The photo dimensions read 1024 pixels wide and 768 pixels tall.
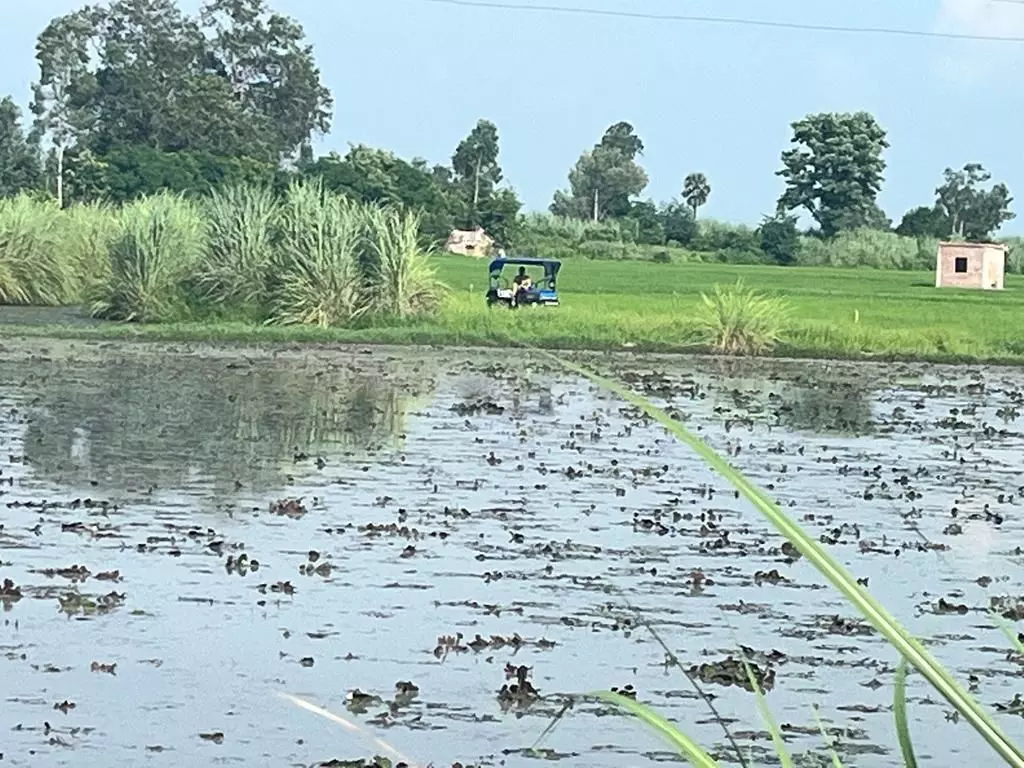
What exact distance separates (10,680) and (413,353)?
2364 centimetres

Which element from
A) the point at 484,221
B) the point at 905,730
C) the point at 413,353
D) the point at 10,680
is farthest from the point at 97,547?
the point at 484,221

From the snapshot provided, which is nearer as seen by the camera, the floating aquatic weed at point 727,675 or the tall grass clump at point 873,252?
the floating aquatic weed at point 727,675

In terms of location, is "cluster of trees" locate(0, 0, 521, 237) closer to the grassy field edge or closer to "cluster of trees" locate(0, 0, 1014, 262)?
"cluster of trees" locate(0, 0, 1014, 262)

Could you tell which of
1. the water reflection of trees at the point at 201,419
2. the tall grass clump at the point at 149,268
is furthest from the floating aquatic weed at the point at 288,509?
→ the tall grass clump at the point at 149,268

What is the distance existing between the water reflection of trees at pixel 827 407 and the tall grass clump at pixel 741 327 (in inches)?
194

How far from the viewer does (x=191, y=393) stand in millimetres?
22859

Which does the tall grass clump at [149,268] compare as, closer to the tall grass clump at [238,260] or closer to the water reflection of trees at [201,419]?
the tall grass clump at [238,260]

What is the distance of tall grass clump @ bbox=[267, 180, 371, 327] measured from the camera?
34.8m

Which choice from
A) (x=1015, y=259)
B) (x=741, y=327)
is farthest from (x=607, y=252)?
(x=741, y=327)

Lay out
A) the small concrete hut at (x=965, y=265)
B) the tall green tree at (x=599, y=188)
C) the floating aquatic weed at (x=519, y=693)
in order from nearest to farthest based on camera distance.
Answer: the floating aquatic weed at (x=519, y=693), the small concrete hut at (x=965, y=265), the tall green tree at (x=599, y=188)

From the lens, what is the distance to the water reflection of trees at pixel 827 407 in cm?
2169

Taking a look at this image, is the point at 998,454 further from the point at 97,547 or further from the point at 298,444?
the point at 97,547

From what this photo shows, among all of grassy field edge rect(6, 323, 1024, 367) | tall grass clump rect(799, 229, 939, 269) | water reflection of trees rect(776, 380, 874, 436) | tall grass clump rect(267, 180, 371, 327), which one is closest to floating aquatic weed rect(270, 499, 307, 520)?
water reflection of trees rect(776, 380, 874, 436)

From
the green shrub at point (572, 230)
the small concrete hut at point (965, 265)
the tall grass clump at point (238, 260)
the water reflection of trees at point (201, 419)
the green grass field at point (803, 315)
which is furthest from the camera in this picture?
the green shrub at point (572, 230)
